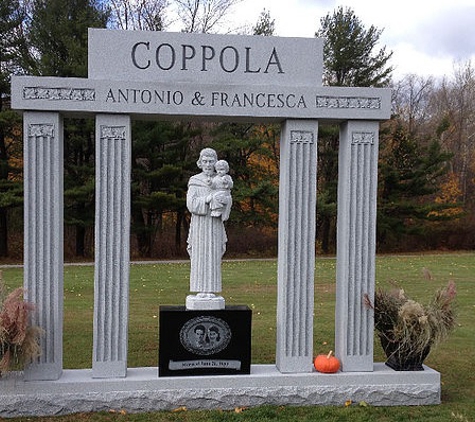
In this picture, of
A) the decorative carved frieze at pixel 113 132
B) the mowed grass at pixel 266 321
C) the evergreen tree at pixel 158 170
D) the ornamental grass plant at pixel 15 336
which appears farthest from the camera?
the evergreen tree at pixel 158 170

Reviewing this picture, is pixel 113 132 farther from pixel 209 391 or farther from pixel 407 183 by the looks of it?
pixel 407 183

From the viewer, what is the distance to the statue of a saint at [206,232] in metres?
6.80

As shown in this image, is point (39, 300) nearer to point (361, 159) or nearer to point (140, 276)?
point (361, 159)

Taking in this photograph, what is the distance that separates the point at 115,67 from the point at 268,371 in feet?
13.0

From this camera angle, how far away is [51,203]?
6.31 m

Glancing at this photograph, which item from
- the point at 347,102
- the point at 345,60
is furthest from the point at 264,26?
the point at 347,102

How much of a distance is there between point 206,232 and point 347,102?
2.28m

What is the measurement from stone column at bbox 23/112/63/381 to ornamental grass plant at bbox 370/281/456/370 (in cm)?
382

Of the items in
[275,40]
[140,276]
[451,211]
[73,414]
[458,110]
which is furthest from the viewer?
[458,110]

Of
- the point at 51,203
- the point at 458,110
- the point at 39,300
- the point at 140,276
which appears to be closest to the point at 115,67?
the point at 51,203

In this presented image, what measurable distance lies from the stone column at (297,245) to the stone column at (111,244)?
5.99 ft

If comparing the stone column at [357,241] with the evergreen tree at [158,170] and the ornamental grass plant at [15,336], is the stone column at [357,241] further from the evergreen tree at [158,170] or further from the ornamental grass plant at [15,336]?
the evergreen tree at [158,170]

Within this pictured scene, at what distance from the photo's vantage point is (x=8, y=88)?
24984mm

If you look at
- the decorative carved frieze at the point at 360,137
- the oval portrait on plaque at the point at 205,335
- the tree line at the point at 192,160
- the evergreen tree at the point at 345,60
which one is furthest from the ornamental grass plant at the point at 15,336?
the evergreen tree at the point at 345,60
